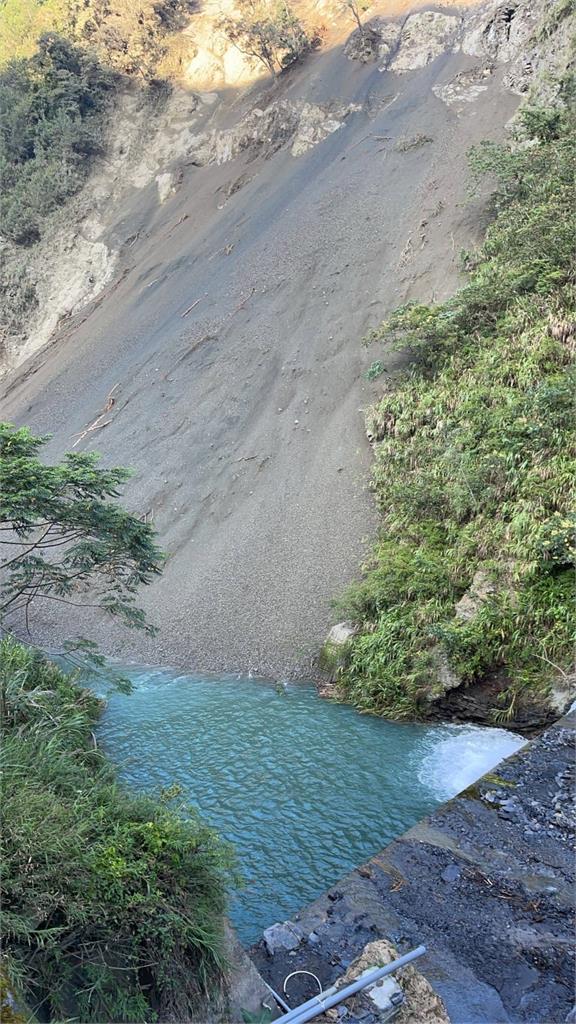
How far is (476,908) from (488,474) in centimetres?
798

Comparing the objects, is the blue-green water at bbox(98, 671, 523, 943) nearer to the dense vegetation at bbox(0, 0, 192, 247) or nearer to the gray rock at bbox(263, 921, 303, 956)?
the gray rock at bbox(263, 921, 303, 956)

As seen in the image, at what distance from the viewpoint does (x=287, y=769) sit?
31.4 ft

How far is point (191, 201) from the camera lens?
3300 cm

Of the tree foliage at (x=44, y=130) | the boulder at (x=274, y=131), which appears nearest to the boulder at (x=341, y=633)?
the boulder at (x=274, y=131)

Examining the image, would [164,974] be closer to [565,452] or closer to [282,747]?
[282,747]

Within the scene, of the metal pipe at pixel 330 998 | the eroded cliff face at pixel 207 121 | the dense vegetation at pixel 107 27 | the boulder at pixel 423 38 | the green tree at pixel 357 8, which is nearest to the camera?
the metal pipe at pixel 330 998

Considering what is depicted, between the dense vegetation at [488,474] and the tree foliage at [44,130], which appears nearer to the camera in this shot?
the dense vegetation at [488,474]

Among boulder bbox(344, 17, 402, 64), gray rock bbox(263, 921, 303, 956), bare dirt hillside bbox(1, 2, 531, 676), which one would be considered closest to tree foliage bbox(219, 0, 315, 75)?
bare dirt hillside bbox(1, 2, 531, 676)

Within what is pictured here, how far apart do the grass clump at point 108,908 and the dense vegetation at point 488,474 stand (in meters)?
6.45

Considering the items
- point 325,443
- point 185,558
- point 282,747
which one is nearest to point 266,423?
point 325,443

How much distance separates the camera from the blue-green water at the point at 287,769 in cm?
754

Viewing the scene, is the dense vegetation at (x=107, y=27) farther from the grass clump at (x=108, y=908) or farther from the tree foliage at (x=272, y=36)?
the grass clump at (x=108, y=908)

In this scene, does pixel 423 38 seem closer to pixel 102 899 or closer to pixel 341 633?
pixel 341 633

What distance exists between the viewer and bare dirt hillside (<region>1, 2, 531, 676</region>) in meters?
15.6
